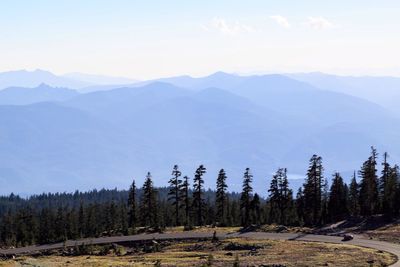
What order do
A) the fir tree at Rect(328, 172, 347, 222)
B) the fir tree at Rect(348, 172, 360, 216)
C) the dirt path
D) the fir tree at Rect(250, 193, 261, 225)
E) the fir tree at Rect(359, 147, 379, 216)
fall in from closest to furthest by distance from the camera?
the dirt path < the fir tree at Rect(359, 147, 379, 216) < the fir tree at Rect(328, 172, 347, 222) < the fir tree at Rect(250, 193, 261, 225) < the fir tree at Rect(348, 172, 360, 216)

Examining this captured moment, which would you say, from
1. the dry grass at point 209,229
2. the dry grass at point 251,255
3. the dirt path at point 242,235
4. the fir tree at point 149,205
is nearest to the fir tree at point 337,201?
the dry grass at point 209,229

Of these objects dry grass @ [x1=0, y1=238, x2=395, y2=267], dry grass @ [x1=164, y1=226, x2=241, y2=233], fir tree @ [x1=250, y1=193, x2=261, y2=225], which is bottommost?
dry grass @ [x1=0, y1=238, x2=395, y2=267]

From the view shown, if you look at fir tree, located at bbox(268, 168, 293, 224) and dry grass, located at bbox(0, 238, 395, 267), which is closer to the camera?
dry grass, located at bbox(0, 238, 395, 267)

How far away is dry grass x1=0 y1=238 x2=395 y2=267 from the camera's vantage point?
63875 millimetres

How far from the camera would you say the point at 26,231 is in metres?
147

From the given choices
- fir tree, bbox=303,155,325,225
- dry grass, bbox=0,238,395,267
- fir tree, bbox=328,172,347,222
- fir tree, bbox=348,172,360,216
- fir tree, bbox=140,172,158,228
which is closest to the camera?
dry grass, bbox=0,238,395,267

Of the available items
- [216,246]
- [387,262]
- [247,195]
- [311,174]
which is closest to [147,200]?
[247,195]

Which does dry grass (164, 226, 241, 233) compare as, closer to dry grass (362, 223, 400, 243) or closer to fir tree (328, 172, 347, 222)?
dry grass (362, 223, 400, 243)

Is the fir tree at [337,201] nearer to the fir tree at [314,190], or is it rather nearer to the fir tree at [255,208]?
the fir tree at [314,190]

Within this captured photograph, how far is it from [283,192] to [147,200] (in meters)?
29.6

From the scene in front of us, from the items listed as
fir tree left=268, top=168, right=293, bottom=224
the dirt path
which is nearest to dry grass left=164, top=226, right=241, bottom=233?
the dirt path

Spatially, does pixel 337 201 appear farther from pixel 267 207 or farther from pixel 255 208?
pixel 267 207

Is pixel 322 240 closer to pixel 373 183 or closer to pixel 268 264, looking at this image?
pixel 268 264

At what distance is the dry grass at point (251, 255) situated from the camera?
2515 inches
